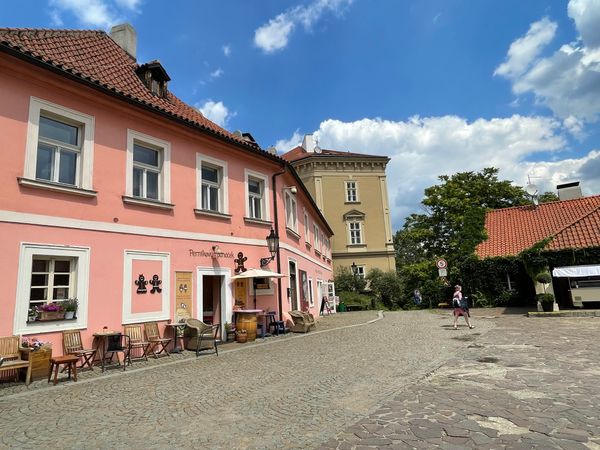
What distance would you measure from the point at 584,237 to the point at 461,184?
1629 centimetres

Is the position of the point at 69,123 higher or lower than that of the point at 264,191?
higher

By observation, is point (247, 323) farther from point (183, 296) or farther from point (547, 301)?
point (547, 301)

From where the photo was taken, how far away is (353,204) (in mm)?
39969

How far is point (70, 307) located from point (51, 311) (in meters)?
0.39

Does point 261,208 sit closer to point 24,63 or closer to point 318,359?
point 318,359

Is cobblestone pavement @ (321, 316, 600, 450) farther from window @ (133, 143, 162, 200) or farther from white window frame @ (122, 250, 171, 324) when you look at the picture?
window @ (133, 143, 162, 200)

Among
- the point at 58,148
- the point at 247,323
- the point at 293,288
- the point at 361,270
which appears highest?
the point at 58,148

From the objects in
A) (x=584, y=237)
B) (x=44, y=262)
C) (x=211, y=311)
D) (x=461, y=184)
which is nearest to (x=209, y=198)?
(x=211, y=311)

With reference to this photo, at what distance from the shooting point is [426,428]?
4496 mm

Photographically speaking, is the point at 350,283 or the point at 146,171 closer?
→ the point at 146,171

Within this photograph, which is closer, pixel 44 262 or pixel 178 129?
pixel 44 262

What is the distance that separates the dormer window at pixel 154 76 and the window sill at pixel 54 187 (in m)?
4.97

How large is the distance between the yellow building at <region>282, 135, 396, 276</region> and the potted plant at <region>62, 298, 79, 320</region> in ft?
102

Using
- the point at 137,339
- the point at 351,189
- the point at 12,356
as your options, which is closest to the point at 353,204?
the point at 351,189
